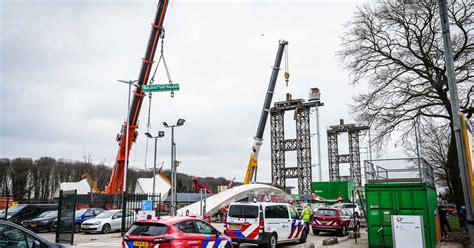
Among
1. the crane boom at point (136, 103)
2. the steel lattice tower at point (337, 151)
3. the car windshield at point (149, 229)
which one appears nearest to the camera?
the car windshield at point (149, 229)

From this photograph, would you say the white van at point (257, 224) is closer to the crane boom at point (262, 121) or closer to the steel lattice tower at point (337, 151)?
the crane boom at point (262, 121)

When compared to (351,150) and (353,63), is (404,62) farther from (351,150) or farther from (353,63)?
(351,150)

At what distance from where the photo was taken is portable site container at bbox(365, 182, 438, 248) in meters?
13.5

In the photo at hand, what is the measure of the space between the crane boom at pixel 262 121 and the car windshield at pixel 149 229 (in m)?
34.3

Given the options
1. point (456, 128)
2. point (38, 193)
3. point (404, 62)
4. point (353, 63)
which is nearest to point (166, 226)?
point (456, 128)

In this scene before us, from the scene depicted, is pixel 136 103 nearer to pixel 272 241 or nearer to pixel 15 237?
pixel 272 241

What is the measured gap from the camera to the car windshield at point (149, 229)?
9.29m

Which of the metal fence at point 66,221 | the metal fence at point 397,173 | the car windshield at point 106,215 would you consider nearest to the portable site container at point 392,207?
the metal fence at point 397,173

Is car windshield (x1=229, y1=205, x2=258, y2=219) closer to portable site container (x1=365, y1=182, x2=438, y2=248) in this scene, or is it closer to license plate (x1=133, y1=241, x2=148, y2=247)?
portable site container (x1=365, y1=182, x2=438, y2=248)

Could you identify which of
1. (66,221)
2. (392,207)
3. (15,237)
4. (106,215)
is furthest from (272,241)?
(106,215)

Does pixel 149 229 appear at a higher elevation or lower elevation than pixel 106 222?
higher

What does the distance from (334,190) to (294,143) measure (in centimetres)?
4205

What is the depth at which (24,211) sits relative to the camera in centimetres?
2392

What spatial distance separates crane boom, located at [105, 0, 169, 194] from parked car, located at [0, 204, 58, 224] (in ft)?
22.7
